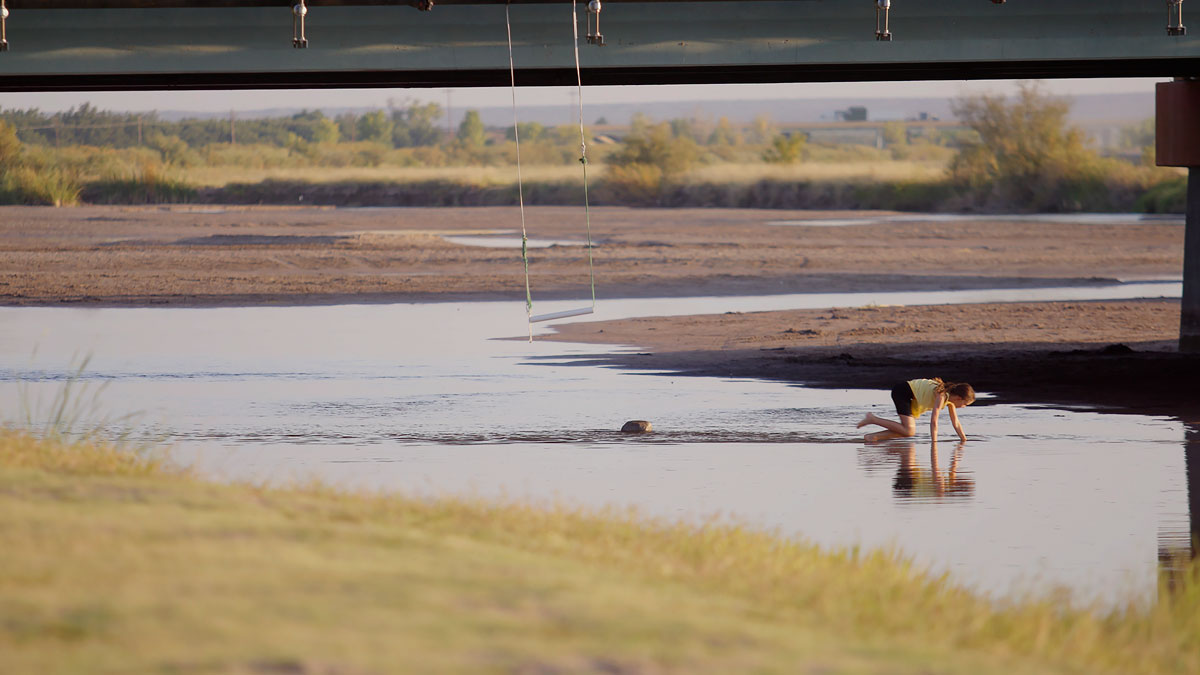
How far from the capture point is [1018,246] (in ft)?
161

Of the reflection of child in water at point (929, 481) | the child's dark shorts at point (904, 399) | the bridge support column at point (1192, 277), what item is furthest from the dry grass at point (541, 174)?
the reflection of child in water at point (929, 481)

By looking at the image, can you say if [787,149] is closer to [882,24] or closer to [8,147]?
[8,147]

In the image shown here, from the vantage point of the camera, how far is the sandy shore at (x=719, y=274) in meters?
22.1

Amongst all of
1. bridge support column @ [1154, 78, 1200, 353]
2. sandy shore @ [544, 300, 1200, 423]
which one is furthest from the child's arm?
bridge support column @ [1154, 78, 1200, 353]

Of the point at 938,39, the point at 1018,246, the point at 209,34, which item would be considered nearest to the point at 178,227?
the point at 1018,246

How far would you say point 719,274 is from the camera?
3891 cm

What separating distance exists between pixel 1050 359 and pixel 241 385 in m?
11.4

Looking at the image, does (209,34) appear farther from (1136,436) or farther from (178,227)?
(178,227)

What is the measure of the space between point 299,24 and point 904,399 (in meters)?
8.48

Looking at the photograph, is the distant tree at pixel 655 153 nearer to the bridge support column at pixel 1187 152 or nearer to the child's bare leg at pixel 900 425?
the bridge support column at pixel 1187 152

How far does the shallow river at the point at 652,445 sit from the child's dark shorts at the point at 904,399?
16.1 inches

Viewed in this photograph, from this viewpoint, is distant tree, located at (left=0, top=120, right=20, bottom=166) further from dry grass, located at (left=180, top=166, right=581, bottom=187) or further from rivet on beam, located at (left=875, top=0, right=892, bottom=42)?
rivet on beam, located at (left=875, top=0, right=892, bottom=42)

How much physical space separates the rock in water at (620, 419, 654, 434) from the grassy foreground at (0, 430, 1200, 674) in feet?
20.4

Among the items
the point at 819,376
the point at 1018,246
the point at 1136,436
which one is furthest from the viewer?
the point at 1018,246
